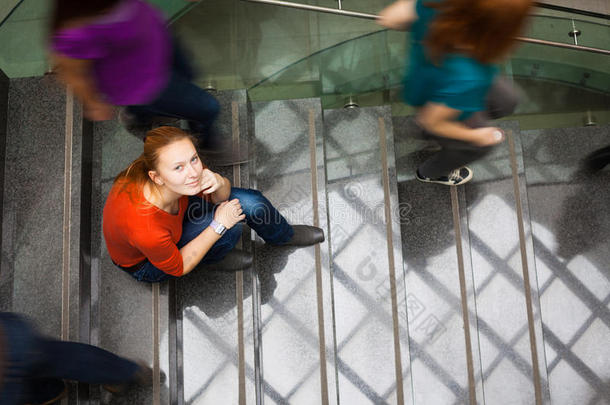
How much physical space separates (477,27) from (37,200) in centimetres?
219

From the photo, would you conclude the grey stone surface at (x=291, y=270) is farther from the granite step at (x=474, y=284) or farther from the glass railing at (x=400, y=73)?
the granite step at (x=474, y=284)

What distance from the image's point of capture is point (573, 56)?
9.78ft

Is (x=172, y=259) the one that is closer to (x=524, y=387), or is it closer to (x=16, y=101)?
(x=16, y=101)

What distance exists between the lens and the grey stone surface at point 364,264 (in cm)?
275

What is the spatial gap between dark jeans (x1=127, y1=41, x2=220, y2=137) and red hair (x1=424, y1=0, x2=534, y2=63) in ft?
3.63

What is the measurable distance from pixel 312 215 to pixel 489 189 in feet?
3.45

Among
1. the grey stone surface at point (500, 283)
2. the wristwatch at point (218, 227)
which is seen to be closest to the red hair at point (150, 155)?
the wristwatch at point (218, 227)

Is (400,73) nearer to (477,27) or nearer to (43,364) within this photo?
(477,27)

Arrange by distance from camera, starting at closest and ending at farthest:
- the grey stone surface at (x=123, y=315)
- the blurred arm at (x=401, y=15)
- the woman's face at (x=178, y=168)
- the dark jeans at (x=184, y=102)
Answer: the blurred arm at (x=401, y=15) → the woman's face at (x=178, y=168) → the dark jeans at (x=184, y=102) → the grey stone surface at (x=123, y=315)

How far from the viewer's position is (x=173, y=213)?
88.0 inches

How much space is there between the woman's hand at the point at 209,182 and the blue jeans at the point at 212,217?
17cm

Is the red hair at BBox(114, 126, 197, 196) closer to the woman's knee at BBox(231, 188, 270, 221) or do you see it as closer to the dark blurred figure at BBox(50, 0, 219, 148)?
the dark blurred figure at BBox(50, 0, 219, 148)

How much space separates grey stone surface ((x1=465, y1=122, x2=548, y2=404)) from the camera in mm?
2812

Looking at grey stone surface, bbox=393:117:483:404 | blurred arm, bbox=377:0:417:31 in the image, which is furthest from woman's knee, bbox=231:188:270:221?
blurred arm, bbox=377:0:417:31
